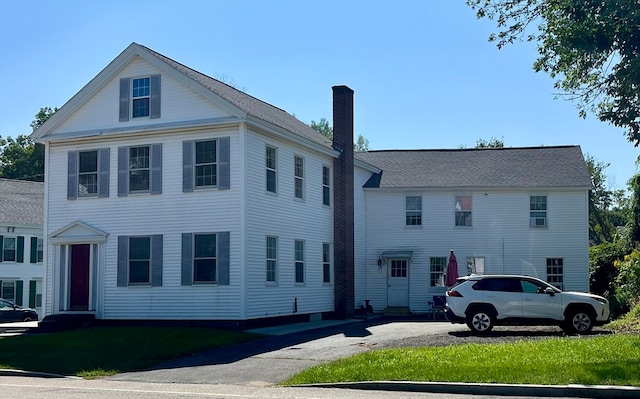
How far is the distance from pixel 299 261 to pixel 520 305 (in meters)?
9.20

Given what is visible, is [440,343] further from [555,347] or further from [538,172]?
[538,172]

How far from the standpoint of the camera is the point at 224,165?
25.0m

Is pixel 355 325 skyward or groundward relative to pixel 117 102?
groundward

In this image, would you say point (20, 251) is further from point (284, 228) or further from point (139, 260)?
point (284, 228)

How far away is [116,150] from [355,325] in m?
10.4

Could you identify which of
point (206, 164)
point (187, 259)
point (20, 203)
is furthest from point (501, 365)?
point (20, 203)

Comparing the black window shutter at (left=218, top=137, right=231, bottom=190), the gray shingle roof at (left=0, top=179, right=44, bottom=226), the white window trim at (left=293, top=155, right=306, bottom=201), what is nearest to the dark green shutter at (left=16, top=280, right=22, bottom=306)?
the gray shingle roof at (left=0, top=179, right=44, bottom=226)

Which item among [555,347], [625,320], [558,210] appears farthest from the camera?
[558,210]

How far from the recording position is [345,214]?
1249 inches

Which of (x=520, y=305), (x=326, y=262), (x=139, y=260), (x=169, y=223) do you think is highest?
(x=169, y=223)

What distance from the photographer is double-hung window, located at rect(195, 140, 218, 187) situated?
82.9ft

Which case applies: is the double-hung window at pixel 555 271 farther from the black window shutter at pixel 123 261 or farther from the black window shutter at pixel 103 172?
the black window shutter at pixel 103 172

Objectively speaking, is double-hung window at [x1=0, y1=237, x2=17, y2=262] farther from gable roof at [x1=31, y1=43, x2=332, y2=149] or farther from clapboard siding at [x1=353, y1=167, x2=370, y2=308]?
clapboard siding at [x1=353, y1=167, x2=370, y2=308]

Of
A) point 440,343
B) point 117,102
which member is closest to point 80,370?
point 440,343
